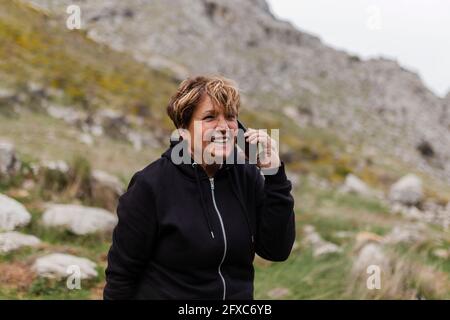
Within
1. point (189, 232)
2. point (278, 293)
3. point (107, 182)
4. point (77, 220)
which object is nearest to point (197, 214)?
point (189, 232)

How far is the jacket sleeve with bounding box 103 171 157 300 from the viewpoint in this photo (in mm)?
2109

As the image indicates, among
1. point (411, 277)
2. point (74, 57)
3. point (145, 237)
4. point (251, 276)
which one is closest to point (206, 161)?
point (145, 237)

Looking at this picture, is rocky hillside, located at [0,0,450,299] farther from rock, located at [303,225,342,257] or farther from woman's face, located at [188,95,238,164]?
woman's face, located at [188,95,238,164]

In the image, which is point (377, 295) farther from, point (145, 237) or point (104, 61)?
point (104, 61)

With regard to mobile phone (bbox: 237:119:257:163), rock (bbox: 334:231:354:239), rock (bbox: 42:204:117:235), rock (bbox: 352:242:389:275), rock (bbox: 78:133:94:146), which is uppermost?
rock (bbox: 78:133:94:146)

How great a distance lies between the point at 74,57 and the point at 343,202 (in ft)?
47.6

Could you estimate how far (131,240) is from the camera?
212cm

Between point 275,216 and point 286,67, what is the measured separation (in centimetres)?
5929

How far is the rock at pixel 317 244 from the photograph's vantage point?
6185 millimetres

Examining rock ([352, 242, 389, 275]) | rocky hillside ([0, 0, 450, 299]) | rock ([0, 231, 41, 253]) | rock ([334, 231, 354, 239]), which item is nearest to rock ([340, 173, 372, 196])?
rocky hillside ([0, 0, 450, 299])

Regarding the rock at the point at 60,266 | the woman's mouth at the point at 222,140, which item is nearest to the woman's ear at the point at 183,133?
the woman's mouth at the point at 222,140

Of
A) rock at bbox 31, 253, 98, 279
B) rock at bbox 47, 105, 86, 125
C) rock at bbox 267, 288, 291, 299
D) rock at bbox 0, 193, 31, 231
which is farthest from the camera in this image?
rock at bbox 47, 105, 86, 125

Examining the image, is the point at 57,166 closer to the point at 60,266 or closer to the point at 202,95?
the point at 60,266
